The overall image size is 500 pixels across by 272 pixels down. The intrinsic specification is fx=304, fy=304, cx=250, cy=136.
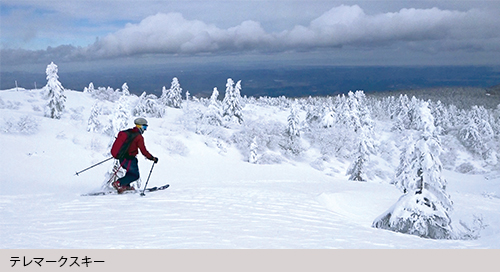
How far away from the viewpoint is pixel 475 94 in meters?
166

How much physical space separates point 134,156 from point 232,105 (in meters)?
46.0

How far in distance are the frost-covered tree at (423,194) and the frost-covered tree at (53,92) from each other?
132 ft

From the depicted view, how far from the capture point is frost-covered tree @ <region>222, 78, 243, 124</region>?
53.9 meters

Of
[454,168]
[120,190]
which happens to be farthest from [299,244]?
[454,168]

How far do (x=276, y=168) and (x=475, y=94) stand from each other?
18479 cm

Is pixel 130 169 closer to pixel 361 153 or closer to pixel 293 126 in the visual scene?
pixel 361 153

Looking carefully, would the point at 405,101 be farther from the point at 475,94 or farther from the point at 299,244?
the point at 475,94

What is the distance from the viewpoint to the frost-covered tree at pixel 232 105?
53.9 m

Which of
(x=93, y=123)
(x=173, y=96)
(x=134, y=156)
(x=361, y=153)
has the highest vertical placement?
(x=173, y=96)

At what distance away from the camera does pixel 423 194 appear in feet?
29.1

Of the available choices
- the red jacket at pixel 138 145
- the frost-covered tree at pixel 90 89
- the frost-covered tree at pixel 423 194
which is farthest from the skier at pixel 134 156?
the frost-covered tree at pixel 90 89

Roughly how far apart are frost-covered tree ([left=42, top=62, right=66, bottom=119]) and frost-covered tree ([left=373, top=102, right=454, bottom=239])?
4020 centimetres

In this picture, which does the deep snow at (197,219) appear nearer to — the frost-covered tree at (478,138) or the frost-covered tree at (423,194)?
the frost-covered tree at (423,194)

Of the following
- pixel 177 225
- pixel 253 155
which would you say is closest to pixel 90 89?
pixel 253 155
